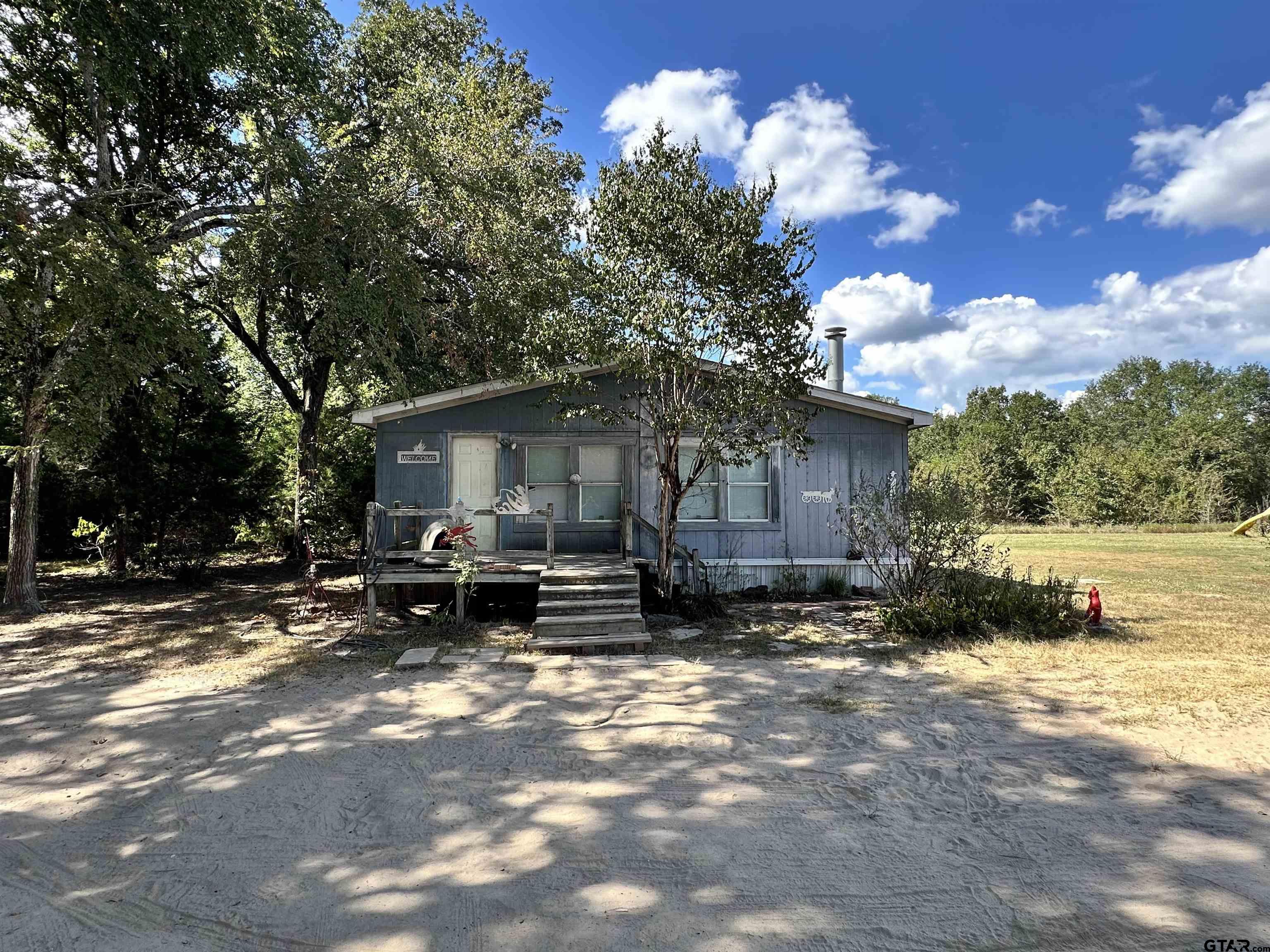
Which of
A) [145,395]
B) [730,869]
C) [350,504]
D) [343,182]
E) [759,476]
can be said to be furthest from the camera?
[350,504]

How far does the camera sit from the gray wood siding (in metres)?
9.54

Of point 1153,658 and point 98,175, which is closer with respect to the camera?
point 1153,658

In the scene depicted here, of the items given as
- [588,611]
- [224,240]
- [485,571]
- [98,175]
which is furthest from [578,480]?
[98,175]

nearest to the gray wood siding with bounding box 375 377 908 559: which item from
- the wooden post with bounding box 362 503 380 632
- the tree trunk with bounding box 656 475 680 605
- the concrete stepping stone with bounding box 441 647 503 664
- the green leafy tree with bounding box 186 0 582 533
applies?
the green leafy tree with bounding box 186 0 582 533

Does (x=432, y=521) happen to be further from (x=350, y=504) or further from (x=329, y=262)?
(x=350, y=504)

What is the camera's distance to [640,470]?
10000 millimetres

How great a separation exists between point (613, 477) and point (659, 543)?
1556mm

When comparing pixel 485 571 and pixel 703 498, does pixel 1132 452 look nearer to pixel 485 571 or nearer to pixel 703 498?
pixel 703 498

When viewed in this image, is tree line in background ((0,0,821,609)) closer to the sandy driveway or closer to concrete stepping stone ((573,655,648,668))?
concrete stepping stone ((573,655,648,668))

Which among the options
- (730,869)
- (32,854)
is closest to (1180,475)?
(730,869)

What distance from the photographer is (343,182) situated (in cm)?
949

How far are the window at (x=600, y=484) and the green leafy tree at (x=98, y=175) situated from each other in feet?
18.8

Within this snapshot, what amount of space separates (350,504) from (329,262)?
8078 mm

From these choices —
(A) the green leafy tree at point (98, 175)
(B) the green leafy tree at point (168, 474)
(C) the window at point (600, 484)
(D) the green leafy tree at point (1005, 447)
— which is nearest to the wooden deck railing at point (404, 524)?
(C) the window at point (600, 484)
